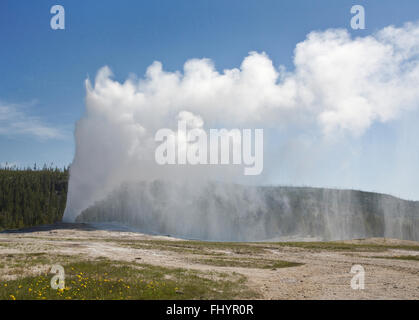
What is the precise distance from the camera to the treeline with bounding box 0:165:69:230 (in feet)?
397

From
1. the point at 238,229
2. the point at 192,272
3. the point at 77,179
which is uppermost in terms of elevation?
the point at 77,179

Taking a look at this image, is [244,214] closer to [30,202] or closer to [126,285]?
[30,202]

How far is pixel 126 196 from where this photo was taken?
124 meters

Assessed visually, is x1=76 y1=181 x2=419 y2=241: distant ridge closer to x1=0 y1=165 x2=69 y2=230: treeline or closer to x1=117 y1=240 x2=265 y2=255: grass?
x1=0 y1=165 x2=69 y2=230: treeline

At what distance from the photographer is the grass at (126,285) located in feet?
58.0

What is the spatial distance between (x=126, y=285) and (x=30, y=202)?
436 ft

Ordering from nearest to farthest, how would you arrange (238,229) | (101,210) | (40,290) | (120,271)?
(40,290) → (120,271) → (101,210) → (238,229)

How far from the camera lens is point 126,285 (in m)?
20.0

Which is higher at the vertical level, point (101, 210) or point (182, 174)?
point (182, 174)

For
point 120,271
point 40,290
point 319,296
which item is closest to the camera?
point 40,290
